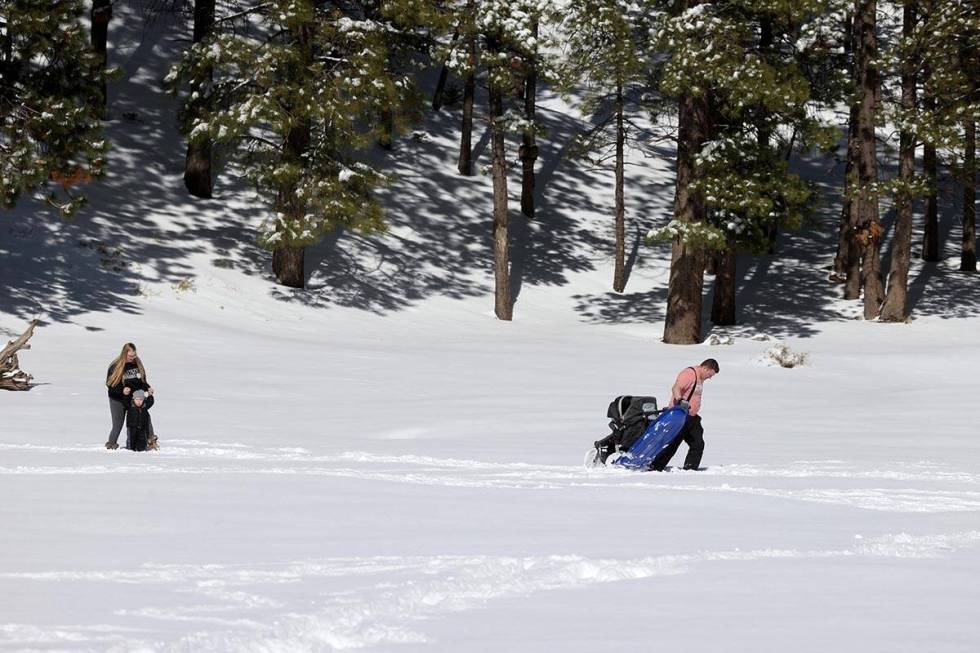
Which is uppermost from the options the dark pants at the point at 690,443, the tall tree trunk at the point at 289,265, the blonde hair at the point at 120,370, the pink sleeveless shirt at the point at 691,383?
the tall tree trunk at the point at 289,265

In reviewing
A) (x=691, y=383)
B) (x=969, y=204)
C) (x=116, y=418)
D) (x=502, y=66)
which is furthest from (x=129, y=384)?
(x=969, y=204)

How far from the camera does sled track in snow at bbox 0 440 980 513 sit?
11.0m

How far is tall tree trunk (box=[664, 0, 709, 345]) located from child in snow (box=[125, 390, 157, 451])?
16.2m

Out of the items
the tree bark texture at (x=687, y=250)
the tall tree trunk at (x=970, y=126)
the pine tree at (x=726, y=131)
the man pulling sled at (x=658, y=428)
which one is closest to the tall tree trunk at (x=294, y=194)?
the pine tree at (x=726, y=131)

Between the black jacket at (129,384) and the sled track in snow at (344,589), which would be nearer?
the sled track in snow at (344,589)

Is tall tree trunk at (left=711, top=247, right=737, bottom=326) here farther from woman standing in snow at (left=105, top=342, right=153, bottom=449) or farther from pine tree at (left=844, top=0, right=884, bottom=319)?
woman standing in snow at (left=105, top=342, right=153, bottom=449)

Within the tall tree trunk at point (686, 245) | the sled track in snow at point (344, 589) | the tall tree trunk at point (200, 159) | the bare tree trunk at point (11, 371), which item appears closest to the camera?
the sled track in snow at point (344, 589)

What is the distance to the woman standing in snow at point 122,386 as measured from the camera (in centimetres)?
1388

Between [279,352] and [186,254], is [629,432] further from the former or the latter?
[186,254]

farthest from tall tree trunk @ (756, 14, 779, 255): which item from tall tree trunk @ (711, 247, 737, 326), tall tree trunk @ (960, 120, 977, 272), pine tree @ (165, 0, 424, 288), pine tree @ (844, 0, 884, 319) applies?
pine tree @ (165, 0, 424, 288)

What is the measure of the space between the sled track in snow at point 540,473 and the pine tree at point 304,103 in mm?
15078

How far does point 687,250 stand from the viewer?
93.5 ft

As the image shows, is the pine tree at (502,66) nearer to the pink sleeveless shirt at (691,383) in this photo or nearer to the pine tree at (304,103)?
the pine tree at (304,103)

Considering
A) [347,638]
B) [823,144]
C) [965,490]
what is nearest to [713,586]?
[347,638]
